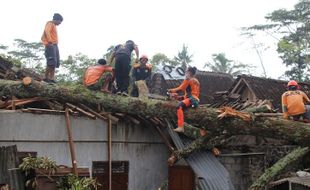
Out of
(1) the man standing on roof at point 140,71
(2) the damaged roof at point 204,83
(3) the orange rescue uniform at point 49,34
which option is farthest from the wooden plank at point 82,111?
(2) the damaged roof at point 204,83

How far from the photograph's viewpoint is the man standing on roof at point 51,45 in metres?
9.95

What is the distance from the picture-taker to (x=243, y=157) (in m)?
10.5

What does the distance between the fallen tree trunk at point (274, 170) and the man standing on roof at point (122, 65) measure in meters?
3.78

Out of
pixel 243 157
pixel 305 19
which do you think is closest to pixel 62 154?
pixel 243 157

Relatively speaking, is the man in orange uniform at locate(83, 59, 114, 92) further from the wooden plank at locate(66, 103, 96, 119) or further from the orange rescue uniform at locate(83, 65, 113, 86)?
the wooden plank at locate(66, 103, 96, 119)

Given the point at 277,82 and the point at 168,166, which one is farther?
the point at 277,82

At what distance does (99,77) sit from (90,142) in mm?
1548

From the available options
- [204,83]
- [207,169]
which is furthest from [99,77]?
[204,83]

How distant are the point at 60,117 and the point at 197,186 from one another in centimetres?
370

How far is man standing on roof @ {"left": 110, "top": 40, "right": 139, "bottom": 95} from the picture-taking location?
9555mm

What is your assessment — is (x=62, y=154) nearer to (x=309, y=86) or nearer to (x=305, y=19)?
(x=309, y=86)

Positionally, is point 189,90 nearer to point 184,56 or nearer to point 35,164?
point 35,164

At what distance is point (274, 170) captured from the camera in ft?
27.5

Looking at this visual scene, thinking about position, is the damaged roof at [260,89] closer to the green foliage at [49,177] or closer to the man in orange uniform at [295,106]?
the man in orange uniform at [295,106]
